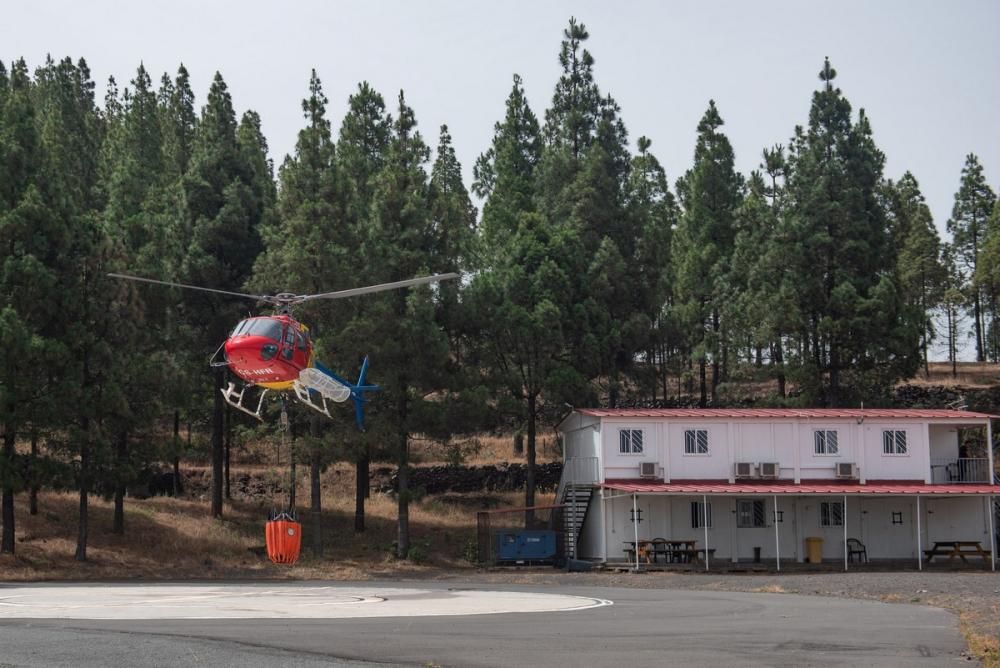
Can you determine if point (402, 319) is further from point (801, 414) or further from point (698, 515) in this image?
point (801, 414)

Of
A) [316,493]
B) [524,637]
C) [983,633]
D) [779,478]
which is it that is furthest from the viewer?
[316,493]

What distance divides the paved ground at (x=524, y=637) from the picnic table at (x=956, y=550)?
18249 millimetres

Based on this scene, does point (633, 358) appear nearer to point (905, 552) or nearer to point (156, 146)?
point (905, 552)

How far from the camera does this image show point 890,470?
143ft

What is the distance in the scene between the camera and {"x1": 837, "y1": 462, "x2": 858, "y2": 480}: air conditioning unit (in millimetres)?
42969

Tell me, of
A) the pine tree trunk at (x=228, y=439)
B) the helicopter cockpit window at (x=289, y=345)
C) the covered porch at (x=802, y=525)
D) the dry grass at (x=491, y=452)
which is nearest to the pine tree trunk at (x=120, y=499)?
the pine tree trunk at (x=228, y=439)

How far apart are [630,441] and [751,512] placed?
545cm

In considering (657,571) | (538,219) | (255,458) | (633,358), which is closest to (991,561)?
(657,571)

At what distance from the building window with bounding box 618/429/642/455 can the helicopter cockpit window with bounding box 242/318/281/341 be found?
18.6m

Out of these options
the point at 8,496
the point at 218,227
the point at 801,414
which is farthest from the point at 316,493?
the point at 801,414

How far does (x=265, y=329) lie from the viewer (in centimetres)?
2778

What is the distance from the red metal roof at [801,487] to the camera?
4025cm

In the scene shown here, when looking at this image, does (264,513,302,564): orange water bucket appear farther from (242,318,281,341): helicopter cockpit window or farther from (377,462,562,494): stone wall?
(377,462,562,494): stone wall

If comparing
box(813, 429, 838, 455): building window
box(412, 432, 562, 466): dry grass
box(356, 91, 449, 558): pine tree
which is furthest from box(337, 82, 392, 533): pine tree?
box(813, 429, 838, 455): building window
